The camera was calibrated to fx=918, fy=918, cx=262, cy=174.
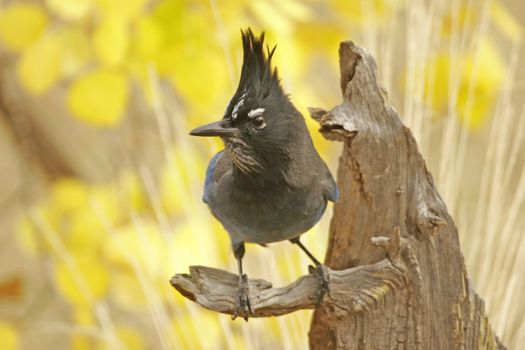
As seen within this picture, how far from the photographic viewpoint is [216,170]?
1.21m

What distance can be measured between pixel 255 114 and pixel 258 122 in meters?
0.01

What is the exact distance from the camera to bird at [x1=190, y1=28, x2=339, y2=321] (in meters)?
1.07

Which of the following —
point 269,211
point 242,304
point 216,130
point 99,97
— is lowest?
point 242,304

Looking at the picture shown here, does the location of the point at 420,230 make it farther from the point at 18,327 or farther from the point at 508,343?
the point at 18,327

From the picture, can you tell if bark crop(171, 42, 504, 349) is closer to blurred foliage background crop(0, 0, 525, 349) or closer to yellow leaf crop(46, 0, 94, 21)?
blurred foliage background crop(0, 0, 525, 349)

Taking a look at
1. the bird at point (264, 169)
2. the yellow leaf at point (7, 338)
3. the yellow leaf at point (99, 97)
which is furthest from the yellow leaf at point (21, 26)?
the bird at point (264, 169)

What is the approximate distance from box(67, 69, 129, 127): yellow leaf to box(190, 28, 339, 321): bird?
59 cm

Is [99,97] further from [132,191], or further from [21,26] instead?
[132,191]

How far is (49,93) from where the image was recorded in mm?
2748

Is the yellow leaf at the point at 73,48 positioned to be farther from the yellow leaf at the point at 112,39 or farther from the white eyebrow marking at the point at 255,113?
the white eyebrow marking at the point at 255,113

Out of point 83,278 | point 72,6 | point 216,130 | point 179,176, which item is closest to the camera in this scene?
point 216,130

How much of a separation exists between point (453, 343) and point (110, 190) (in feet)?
4.26

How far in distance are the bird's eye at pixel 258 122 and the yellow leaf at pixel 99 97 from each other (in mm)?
684

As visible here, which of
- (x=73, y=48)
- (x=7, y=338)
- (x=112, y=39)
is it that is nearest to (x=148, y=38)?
(x=112, y=39)
